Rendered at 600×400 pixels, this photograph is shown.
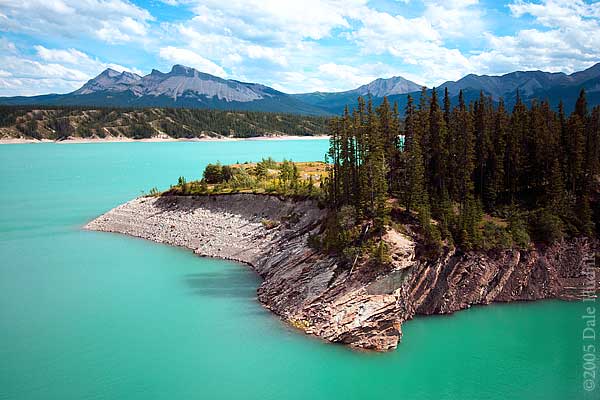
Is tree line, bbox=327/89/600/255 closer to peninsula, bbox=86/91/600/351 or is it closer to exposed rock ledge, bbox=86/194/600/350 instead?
peninsula, bbox=86/91/600/351

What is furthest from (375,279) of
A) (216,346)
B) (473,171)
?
(473,171)

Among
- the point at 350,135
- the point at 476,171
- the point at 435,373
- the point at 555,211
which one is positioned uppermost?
the point at 350,135

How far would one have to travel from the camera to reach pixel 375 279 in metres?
36.4

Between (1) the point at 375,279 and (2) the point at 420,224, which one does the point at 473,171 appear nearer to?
(2) the point at 420,224

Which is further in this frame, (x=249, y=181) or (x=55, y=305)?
(x=249, y=181)

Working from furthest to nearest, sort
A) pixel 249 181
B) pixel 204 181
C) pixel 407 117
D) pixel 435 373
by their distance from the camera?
pixel 204 181 < pixel 249 181 < pixel 407 117 < pixel 435 373

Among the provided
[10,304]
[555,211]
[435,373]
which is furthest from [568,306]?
[10,304]

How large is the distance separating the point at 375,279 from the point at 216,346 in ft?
41.9

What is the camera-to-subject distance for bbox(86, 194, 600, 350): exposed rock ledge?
116ft

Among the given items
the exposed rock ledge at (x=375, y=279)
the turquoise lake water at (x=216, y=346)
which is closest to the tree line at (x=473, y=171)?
the exposed rock ledge at (x=375, y=279)

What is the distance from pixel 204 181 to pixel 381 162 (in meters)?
36.7

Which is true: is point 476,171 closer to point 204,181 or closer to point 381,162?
point 381,162

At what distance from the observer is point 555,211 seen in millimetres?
46156

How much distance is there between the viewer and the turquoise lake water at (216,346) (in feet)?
100
